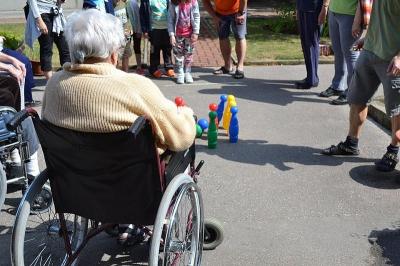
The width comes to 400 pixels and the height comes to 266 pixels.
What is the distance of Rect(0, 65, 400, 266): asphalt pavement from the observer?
348 centimetres

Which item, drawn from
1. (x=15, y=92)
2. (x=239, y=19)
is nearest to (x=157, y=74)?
(x=239, y=19)

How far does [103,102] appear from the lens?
256 centimetres

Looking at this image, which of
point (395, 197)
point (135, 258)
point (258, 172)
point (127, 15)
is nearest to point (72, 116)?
point (135, 258)

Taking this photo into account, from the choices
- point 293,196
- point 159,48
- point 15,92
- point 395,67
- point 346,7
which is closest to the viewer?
point 15,92

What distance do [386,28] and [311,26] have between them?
2.57 meters

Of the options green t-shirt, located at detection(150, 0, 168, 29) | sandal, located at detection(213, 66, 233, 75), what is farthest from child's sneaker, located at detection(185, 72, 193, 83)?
green t-shirt, located at detection(150, 0, 168, 29)

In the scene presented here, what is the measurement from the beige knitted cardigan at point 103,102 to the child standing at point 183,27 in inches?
187

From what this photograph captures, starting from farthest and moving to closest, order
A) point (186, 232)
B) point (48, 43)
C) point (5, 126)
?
point (48, 43) < point (5, 126) < point (186, 232)

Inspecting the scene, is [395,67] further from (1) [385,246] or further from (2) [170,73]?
(2) [170,73]

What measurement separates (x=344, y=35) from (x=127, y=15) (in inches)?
138

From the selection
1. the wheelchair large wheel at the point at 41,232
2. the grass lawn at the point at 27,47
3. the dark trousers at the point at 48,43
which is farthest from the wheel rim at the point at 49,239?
the grass lawn at the point at 27,47

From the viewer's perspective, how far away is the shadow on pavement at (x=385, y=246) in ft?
11.1

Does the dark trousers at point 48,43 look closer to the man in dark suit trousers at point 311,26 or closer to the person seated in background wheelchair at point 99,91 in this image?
the man in dark suit trousers at point 311,26

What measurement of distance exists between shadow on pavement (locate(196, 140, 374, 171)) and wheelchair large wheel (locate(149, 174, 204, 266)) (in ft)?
5.83
